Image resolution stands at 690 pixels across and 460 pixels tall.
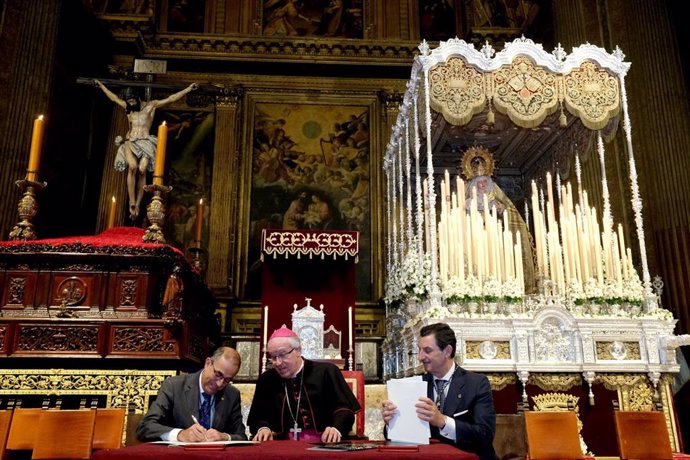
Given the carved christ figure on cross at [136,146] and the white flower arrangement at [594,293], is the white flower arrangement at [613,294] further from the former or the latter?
A: the carved christ figure on cross at [136,146]

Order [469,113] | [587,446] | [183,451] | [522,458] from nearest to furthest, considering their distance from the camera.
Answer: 1. [183,451]
2. [522,458]
3. [587,446]
4. [469,113]

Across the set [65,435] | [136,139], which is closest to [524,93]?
[65,435]

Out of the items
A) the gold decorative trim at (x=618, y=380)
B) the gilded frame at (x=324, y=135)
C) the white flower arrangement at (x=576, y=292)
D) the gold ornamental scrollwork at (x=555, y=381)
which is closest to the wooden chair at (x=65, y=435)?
the gold ornamental scrollwork at (x=555, y=381)

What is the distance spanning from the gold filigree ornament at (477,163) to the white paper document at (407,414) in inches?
206

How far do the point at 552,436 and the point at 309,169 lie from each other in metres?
8.14

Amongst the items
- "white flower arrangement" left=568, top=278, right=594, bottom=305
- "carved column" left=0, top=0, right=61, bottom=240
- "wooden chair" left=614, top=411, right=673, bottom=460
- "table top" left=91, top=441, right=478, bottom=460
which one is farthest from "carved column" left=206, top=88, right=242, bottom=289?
"table top" left=91, top=441, right=478, bottom=460

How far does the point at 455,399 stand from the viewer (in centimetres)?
312

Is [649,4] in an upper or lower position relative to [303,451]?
upper

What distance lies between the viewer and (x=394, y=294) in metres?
7.47

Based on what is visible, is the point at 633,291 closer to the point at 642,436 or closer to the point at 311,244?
the point at 642,436

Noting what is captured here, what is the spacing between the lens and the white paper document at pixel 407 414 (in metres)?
2.50

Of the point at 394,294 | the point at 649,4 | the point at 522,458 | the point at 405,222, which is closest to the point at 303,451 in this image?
the point at 522,458

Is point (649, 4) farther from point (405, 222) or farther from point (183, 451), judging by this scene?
point (183, 451)

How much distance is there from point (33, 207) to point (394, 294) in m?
4.26
